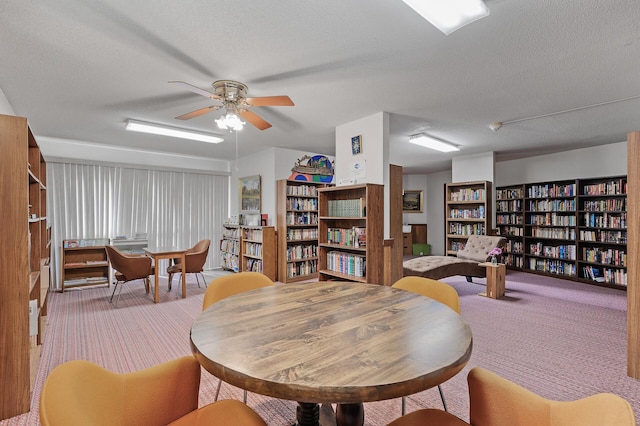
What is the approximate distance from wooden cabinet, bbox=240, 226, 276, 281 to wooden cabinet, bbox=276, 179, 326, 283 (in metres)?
0.15

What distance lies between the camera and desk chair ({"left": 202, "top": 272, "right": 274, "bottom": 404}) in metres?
1.99

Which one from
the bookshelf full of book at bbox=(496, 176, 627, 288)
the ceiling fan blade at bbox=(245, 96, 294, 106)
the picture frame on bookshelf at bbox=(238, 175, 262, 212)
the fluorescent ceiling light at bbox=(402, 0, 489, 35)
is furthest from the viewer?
the picture frame on bookshelf at bbox=(238, 175, 262, 212)

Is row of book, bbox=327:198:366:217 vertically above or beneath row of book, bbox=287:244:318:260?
above

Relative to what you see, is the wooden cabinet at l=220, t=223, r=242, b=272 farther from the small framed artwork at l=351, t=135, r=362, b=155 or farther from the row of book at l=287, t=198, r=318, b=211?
the small framed artwork at l=351, t=135, r=362, b=155

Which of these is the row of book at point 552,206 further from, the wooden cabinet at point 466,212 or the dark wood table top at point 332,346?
the dark wood table top at point 332,346

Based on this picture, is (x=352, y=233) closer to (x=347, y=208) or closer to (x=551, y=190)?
(x=347, y=208)

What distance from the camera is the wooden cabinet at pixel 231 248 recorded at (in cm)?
657

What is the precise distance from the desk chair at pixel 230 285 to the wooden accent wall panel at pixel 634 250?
2839mm

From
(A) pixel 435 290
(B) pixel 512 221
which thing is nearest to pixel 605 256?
(B) pixel 512 221

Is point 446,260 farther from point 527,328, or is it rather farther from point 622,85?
point 622,85

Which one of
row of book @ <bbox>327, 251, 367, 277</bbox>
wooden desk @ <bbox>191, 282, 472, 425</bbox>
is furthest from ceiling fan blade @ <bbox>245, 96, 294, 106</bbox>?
row of book @ <bbox>327, 251, 367, 277</bbox>

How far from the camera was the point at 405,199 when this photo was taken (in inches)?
395

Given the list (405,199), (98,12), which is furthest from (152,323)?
(405,199)

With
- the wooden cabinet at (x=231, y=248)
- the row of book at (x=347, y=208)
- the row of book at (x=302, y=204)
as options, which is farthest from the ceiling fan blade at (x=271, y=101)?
the wooden cabinet at (x=231, y=248)
